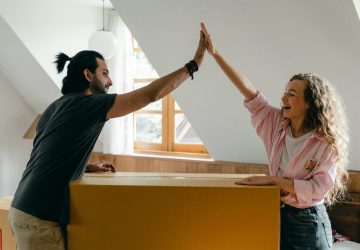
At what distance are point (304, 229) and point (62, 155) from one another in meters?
0.83

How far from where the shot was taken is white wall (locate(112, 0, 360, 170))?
1.96 m

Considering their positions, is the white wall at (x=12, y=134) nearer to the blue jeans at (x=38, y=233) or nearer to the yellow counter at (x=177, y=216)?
the blue jeans at (x=38, y=233)

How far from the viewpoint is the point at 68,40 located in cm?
359

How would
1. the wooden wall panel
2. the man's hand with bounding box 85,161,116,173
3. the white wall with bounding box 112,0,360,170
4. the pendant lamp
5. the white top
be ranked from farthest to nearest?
the wooden wall panel
the pendant lamp
the white wall with bounding box 112,0,360,170
the man's hand with bounding box 85,161,116,173
the white top

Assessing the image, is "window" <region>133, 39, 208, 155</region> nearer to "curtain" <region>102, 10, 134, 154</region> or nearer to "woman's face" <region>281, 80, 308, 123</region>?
"curtain" <region>102, 10, 134, 154</region>

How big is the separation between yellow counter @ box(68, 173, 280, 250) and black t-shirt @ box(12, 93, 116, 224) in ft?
0.22

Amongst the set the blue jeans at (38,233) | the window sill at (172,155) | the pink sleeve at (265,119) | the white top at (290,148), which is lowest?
the blue jeans at (38,233)

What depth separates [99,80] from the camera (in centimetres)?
154

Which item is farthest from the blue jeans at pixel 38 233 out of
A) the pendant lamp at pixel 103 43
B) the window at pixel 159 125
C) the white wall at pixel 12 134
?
the white wall at pixel 12 134

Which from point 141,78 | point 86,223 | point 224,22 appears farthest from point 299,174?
point 141,78

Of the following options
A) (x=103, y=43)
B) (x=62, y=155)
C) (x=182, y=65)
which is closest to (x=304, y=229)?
(x=62, y=155)

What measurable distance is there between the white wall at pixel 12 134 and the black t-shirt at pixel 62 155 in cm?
311

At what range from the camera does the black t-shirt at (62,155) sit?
130 cm

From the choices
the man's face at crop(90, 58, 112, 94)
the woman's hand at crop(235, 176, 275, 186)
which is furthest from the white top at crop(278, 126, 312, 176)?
the man's face at crop(90, 58, 112, 94)
